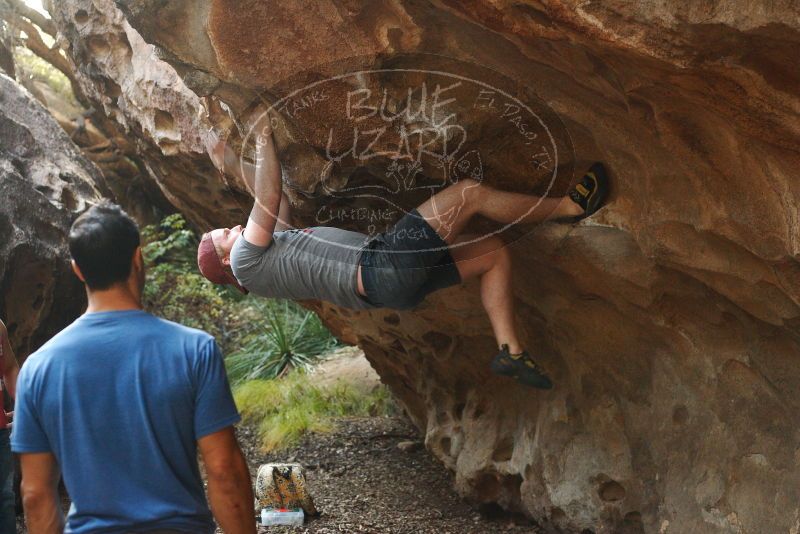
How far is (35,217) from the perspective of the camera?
246 inches

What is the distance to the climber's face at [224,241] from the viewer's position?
14.9 feet

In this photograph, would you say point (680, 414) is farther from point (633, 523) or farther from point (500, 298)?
point (500, 298)

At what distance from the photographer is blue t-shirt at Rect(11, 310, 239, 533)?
8.27ft

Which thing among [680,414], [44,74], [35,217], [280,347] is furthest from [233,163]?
[44,74]

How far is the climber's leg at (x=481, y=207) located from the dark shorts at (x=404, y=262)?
57mm

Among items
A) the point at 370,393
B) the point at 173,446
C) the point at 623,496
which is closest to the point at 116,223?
the point at 173,446

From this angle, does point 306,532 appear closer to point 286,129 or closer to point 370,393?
point 286,129

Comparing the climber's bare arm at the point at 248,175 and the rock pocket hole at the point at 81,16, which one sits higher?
the rock pocket hole at the point at 81,16

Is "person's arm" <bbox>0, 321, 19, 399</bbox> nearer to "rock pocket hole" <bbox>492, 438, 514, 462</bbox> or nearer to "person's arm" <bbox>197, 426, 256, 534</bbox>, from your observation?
"person's arm" <bbox>197, 426, 256, 534</bbox>

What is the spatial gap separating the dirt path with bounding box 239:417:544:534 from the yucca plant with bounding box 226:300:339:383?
73.3 inches

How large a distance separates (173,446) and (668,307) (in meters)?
2.64

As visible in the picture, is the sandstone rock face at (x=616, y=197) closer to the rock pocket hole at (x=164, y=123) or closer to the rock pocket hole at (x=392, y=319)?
the rock pocket hole at (x=164, y=123)

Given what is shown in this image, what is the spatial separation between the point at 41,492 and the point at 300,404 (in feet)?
21.7

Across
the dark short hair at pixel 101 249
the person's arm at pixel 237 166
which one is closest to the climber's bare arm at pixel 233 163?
the person's arm at pixel 237 166
